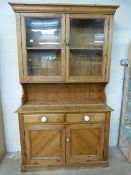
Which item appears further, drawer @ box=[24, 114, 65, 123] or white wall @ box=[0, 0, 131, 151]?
white wall @ box=[0, 0, 131, 151]

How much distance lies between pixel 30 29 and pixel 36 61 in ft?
1.19

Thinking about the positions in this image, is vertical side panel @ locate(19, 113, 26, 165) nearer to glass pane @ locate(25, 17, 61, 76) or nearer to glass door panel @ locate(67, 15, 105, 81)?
glass pane @ locate(25, 17, 61, 76)

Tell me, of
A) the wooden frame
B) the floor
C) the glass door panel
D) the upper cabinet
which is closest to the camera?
the upper cabinet

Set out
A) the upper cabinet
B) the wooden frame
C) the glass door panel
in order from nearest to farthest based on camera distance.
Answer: the upper cabinet, the glass door panel, the wooden frame

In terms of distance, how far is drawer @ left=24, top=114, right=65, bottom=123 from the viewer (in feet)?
6.24

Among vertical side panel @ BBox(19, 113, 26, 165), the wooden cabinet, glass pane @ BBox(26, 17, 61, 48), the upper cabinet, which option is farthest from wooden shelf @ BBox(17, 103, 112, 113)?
glass pane @ BBox(26, 17, 61, 48)

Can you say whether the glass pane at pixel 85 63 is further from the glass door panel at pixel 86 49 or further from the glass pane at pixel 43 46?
the glass pane at pixel 43 46

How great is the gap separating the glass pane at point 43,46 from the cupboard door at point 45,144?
2.12 ft

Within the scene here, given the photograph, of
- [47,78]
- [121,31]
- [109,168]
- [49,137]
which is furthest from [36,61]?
[109,168]

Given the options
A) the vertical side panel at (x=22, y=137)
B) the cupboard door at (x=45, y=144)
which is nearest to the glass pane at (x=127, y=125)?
the cupboard door at (x=45, y=144)

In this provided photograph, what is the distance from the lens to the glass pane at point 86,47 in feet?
6.20

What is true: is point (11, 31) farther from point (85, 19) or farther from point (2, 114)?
point (2, 114)

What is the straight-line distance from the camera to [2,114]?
7.59ft

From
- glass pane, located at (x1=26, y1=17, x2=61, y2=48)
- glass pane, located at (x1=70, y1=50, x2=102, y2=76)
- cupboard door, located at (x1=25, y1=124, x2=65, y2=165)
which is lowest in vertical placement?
cupboard door, located at (x1=25, y1=124, x2=65, y2=165)
